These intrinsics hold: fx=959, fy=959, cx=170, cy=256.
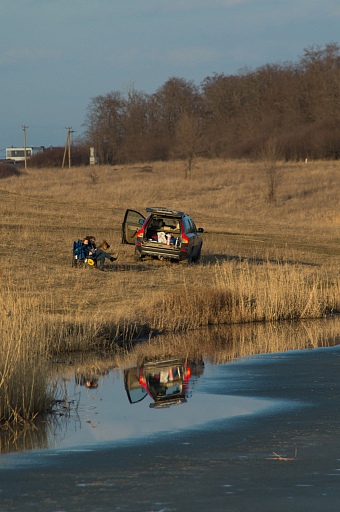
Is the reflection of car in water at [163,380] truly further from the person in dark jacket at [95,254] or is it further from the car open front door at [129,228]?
the car open front door at [129,228]

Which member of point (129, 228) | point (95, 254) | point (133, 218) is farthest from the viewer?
point (133, 218)

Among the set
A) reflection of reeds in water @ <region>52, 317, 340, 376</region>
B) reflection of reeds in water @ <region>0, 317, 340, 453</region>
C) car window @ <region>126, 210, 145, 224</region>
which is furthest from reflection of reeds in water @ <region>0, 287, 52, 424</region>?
car window @ <region>126, 210, 145, 224</region>

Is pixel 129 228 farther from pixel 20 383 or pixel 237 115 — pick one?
pixel 237 115

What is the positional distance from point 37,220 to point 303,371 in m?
26.8

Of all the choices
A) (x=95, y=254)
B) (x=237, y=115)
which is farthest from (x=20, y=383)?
(x=237, y=115)

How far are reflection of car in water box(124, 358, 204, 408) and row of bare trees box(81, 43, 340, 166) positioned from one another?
75256 millimetres

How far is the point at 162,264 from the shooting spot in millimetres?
26781

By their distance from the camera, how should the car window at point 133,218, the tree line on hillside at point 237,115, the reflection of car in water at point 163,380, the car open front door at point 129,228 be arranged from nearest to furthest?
the reflection of car in water at point 163,380 < the car open front door at point 129,228 < the car window at point 133,218 < the tree line on hillside at point 237,115

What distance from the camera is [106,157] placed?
11888cm

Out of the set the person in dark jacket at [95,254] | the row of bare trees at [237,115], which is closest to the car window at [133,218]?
the person in dark jacket at [95,254]

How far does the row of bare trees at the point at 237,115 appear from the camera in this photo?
9586 cm

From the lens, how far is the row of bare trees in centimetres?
9586

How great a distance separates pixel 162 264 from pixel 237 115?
92.6 metres

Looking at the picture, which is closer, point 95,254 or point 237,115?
point 95,254
